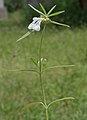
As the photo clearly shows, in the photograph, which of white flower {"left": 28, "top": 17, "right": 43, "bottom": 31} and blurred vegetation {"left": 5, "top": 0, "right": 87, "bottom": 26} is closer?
white flower {"left": 28, "top": 17, "right": 43, "bottom": 31}

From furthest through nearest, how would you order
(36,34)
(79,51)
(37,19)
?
(36,34)
(79,51)
(37,19)

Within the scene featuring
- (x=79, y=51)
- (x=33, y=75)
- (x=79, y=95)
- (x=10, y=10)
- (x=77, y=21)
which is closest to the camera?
(x=79, y=95)

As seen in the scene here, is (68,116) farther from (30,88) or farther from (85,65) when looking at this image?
(85,65)

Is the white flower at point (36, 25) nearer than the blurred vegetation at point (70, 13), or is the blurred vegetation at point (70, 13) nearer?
the white flower at point (36, 25)

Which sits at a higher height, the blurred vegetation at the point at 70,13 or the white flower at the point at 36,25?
the blurred vegetation at the point at 70,13

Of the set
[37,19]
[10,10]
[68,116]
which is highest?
[10,10]

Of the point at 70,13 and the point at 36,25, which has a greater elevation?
the point at 70,13

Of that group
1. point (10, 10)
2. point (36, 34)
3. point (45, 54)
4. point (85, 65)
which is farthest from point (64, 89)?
point (10, 10)

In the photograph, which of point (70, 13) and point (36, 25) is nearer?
point (36, 25)

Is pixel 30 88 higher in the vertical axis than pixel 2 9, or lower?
lower

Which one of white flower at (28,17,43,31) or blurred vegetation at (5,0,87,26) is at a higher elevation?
blurred vegetation at (5,0,87,26)

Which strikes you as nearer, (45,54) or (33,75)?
(33,75)
